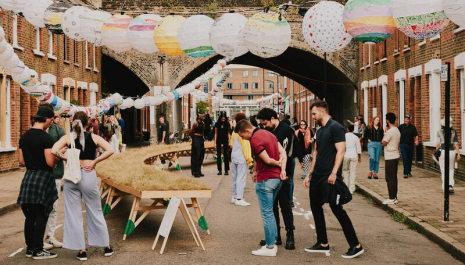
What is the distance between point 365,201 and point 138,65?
22967 mm

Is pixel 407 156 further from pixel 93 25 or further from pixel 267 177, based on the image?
pixel 267 177

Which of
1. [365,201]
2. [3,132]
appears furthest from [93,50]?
[365,201]

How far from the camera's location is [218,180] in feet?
57.9

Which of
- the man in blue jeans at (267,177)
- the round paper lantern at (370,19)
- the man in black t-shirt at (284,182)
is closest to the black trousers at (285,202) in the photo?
the man in black t-shirt at (284,182)

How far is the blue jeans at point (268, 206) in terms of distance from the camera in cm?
769

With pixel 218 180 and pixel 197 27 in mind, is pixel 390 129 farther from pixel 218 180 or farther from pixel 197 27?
pixel 218 180

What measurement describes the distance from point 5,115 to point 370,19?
1557 centimetres

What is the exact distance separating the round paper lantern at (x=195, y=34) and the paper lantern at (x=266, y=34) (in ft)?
3.81

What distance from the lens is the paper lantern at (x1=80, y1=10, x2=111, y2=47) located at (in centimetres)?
1095

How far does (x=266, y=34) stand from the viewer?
10023 mm

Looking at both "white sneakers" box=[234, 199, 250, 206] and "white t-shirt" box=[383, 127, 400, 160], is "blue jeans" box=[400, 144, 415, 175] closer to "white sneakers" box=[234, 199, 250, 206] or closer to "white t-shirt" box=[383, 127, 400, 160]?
"white t-shirt" box=[383, 127, 400, 160]

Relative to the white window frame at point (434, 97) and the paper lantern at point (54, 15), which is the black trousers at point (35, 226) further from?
the white window frame at point (434, 97)

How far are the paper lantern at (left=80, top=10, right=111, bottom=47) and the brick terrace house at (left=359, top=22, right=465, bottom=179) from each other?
1036 centimetres

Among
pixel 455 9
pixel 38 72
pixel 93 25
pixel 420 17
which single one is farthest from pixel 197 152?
pixel 455 9
